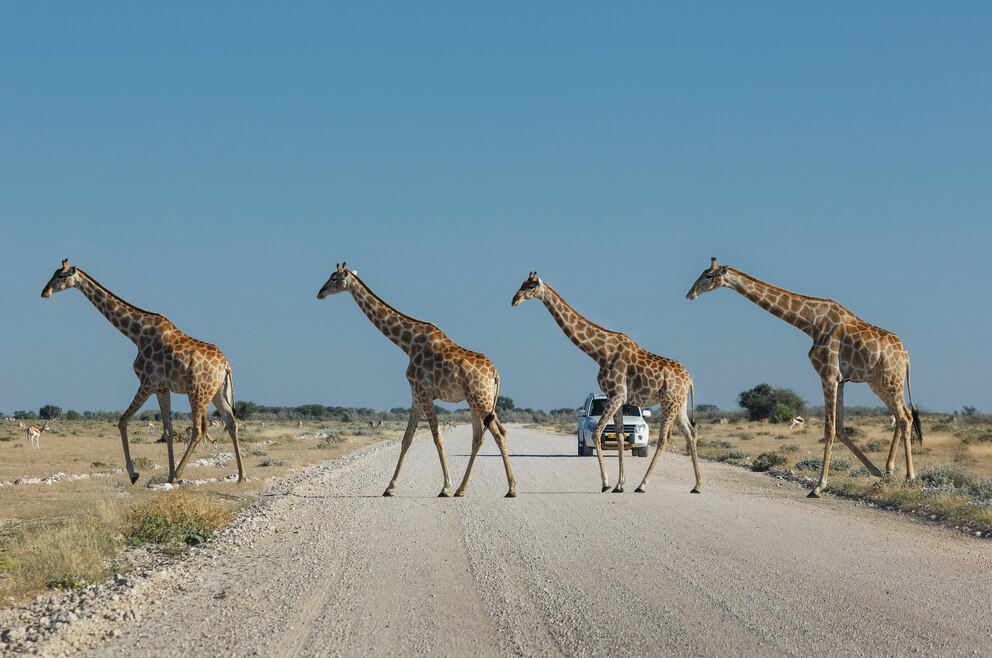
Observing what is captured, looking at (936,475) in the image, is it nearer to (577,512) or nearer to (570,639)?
(577,512)

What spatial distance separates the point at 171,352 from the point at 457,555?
10.3 metres

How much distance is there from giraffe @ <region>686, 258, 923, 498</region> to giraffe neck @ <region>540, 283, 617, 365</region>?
187 centimetres

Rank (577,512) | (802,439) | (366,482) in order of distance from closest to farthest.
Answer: (577,512), (366,482), (802,439)

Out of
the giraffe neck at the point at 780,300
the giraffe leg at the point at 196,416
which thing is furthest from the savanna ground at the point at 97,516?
the giraffe neck at the point at 780,300

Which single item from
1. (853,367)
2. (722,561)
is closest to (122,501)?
(722,561)

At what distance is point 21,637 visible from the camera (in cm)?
852

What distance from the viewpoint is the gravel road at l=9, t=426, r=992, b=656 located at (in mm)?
8242

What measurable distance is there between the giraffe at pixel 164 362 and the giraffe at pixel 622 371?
605cm

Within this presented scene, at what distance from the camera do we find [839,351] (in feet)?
67.6

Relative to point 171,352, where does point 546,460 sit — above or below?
below

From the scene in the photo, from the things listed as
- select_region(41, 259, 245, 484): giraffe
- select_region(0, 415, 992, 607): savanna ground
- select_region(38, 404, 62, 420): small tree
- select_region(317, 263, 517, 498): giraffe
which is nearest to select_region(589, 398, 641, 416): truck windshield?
select_region(0, 415, 992, 607): savanna ground

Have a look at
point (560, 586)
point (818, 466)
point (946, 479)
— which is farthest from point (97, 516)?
point (818, 466)

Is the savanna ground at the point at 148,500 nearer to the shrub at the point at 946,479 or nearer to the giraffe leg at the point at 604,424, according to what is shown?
the shrub at the point at 946,479

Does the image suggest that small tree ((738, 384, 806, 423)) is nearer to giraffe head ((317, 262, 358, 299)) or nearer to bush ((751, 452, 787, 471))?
bush ((751, 452, 787, 471))
